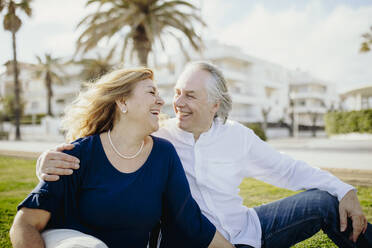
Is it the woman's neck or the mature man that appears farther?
the mature man

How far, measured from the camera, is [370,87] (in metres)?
A: 23.9

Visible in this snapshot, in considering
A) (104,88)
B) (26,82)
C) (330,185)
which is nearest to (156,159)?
(104,88)

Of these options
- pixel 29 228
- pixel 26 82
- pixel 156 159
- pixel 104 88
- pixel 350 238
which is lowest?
pixel 350 238

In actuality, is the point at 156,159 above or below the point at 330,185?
above

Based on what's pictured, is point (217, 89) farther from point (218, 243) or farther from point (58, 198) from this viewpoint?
point (58, 198)

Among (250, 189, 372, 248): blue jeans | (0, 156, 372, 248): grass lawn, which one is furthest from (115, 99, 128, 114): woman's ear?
(0, 156, 372, 248): grass lawn

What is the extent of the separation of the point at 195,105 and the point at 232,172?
0.63 metres

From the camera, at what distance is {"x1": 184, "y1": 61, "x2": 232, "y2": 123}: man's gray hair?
111 inches

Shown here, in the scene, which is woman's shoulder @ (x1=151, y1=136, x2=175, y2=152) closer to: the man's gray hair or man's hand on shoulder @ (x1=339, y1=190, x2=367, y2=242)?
the man's gray hair

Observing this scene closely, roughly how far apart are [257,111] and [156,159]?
46.6 metres

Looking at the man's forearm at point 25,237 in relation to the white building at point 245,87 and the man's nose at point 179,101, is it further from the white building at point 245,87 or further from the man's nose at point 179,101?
the white building at point 245,87

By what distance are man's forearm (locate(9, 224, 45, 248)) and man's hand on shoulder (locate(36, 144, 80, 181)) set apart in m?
0.28

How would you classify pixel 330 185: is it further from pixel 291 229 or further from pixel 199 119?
pixel 199 119

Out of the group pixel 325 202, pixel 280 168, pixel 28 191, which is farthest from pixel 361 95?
pixel 325 202
